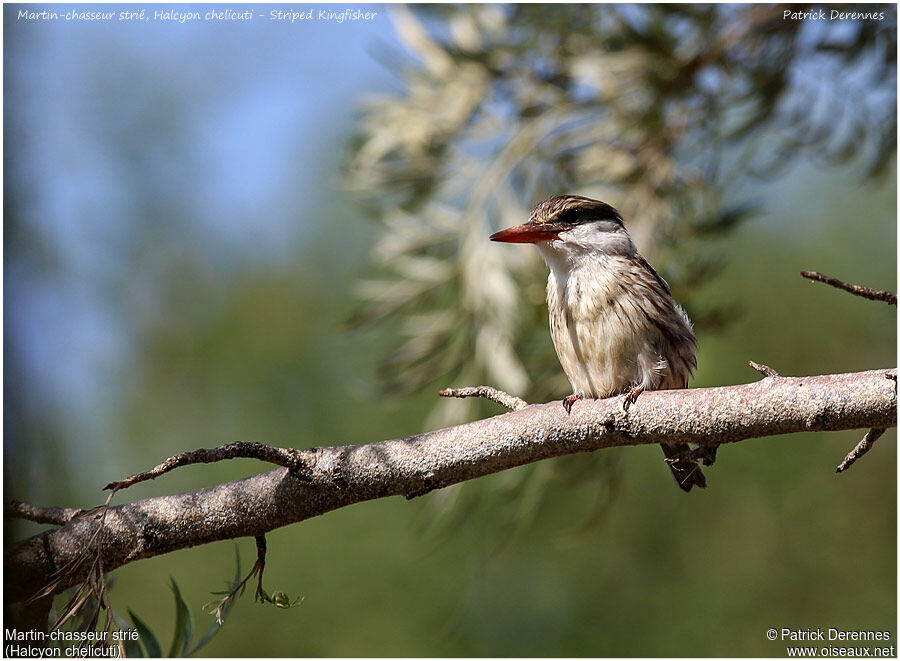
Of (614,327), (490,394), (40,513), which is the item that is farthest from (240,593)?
(614,327)

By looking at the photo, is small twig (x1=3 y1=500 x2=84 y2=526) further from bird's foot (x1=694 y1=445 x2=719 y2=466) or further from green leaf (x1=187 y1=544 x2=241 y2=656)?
bird's foot (x1=694 y1=445 x2=719 y2=466)

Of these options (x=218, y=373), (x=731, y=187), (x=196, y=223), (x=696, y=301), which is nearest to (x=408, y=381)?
(x=731, y=187)

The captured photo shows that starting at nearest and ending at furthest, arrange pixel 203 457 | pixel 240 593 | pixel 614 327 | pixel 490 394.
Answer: pixel 203 457
pixel 240 593
pixel 490 394
pixel 614 327

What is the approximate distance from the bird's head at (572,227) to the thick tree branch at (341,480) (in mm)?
1154

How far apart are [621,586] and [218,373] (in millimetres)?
3277

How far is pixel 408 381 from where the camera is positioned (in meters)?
3.05

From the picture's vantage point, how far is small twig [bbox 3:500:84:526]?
1612 mm

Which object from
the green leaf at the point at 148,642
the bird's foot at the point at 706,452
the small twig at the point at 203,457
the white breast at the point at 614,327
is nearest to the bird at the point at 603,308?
the white breast at the point at 614,327

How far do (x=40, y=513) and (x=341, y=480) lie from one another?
565 millimetres

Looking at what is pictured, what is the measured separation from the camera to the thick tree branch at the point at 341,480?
171 cm

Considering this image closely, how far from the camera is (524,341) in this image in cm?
322

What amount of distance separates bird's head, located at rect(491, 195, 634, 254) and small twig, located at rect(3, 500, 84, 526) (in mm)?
1562

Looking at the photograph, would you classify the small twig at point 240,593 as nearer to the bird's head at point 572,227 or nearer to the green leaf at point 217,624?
the green leaf at point 217,624

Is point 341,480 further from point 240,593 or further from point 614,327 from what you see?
point 614,327
